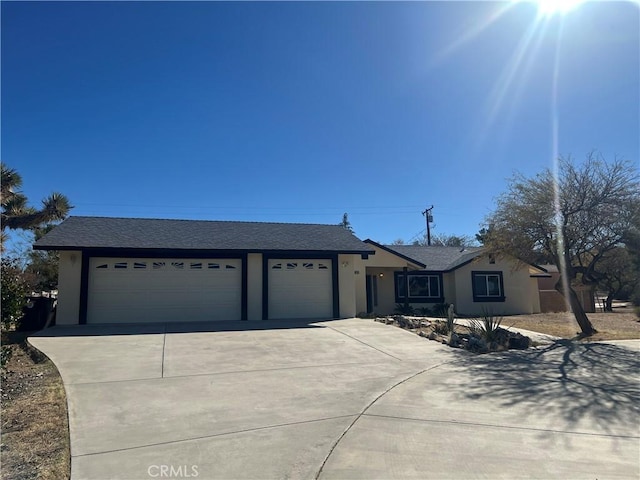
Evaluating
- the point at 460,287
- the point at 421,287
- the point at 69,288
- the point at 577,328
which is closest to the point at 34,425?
the point at 69,288

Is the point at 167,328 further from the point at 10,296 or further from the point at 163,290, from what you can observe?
the point at 10,296

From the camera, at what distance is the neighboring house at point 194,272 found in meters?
15.3

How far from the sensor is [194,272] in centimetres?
1652

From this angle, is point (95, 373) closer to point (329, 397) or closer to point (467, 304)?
point (329, 397)

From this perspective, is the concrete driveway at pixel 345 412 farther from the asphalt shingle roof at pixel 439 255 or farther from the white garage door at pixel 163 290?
the asphalt shingle roof at pixel 439 255

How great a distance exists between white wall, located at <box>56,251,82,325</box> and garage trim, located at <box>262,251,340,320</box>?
21.0 ft

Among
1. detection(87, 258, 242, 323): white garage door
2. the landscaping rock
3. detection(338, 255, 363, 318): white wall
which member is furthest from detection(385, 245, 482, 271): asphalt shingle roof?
the landscaping rock

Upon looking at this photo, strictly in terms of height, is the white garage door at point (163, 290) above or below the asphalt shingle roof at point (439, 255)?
below

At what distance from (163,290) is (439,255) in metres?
17.2

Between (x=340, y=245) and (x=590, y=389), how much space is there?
1203 cm

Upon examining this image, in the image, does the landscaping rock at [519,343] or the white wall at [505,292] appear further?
the white wall at [505,292]

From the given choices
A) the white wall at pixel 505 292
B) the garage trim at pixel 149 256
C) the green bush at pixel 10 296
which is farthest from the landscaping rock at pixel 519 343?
the green bush at pixel 10 296

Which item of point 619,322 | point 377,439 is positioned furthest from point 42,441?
point 619,322

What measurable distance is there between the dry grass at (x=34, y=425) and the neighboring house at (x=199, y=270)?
7.26 meters
